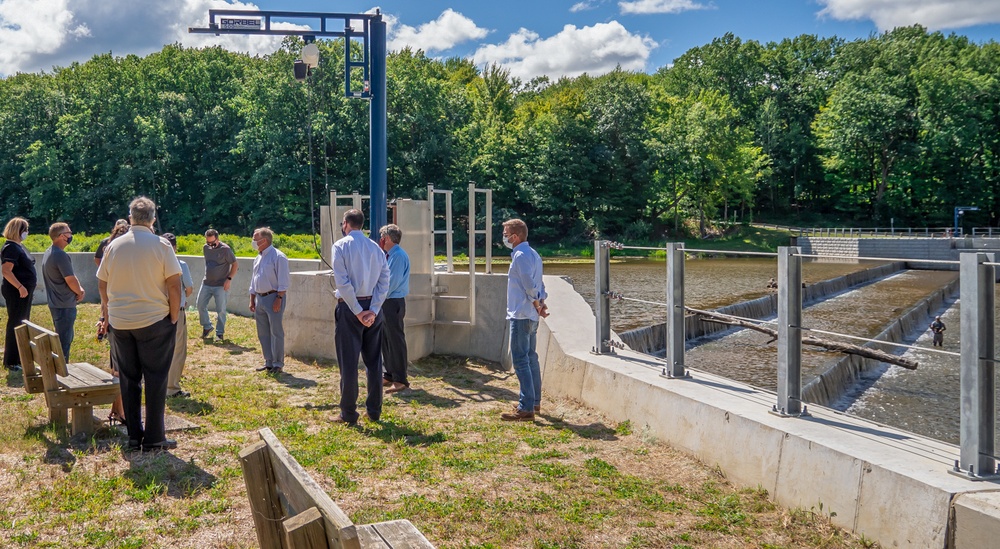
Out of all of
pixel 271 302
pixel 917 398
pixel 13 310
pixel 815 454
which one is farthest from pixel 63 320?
pixel 917 398

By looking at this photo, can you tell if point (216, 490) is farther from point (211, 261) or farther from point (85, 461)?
point (211, 261)

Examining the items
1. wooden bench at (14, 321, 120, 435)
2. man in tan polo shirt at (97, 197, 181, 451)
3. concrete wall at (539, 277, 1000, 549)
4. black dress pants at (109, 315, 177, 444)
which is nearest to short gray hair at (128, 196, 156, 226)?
man in tan polo shirt at (97, 197, 181, 451)

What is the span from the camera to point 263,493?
267 centimetres

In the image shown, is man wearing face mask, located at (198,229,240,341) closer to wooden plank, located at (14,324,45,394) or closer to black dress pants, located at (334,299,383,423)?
wooden plank, located at (14,324,45,394)

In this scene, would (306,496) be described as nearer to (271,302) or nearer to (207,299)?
(271,302)

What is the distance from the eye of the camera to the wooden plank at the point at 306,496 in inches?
77.9

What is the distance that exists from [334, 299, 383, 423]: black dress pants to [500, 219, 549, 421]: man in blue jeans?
1.22 m

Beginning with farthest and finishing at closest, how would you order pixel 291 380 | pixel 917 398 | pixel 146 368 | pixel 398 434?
1. pixel 917 398
2. pixel 291 380
3. pixel 398 434
4. pixel 146 368

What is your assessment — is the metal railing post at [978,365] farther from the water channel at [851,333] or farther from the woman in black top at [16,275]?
the woman in black top at [16,275]

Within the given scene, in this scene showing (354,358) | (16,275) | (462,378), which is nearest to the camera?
(354,358)

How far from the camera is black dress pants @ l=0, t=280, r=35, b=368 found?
886 cm

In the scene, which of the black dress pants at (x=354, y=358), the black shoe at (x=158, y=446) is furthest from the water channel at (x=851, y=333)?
the black shoe at (x=158, y=446)

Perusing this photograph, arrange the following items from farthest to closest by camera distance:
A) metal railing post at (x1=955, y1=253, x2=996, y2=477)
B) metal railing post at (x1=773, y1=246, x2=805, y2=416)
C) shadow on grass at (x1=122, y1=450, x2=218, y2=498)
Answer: metal railing post at (x1=773, y1=246, x2=805, y2=416) → shadow on grass at (x1=122, y1=450, x2=218, y2=498) → metal railing post at (x1=955, y1=253, x2=996, y2=477)

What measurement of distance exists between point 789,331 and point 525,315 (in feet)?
8.85
